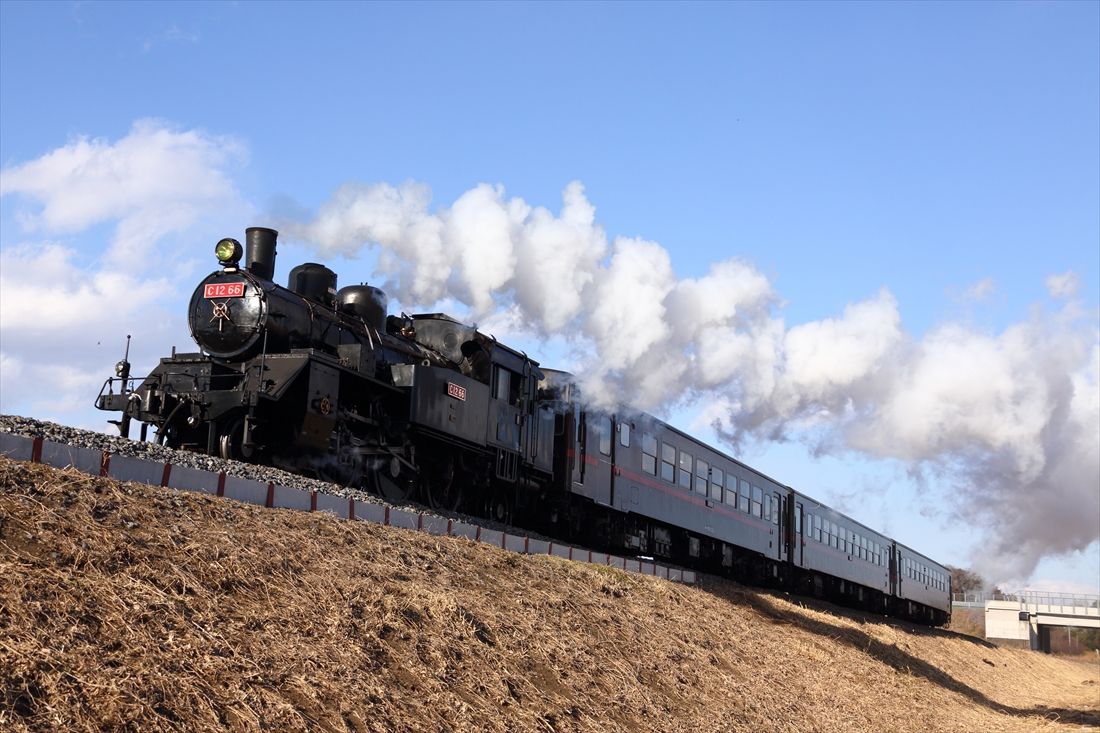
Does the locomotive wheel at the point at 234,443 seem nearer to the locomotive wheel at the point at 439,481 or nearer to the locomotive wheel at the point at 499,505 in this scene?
the locomotive wheel at the point at 439,481

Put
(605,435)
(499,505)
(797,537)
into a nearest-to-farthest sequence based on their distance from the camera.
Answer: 1. (499,505)
2. (605,435)
3. (797,537)

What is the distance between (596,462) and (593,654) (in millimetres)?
10942

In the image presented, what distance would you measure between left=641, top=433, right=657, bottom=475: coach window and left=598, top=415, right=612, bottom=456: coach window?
1.38 m

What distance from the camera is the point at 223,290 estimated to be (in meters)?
15.8

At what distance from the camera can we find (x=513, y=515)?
779 inches

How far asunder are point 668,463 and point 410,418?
941cm

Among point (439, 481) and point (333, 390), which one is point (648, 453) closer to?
point (439, 481)

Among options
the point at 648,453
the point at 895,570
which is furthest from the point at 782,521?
the point at 895,570

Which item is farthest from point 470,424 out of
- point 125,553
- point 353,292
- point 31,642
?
point 31,642

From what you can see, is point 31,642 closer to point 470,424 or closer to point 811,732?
point 811,732

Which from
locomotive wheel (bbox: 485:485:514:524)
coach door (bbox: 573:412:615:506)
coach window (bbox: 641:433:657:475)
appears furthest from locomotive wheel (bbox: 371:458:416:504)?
coach window (bbox: 641:433:657:475)

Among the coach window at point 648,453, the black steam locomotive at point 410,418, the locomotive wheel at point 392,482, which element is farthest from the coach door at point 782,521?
the locomotive wheel at point 392,482

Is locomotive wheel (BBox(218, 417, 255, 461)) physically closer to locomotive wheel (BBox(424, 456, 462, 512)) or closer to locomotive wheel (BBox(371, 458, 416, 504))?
locomotive wheel (BBox(371, 458, 416, 504))

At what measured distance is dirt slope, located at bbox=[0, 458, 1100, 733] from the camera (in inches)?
227
